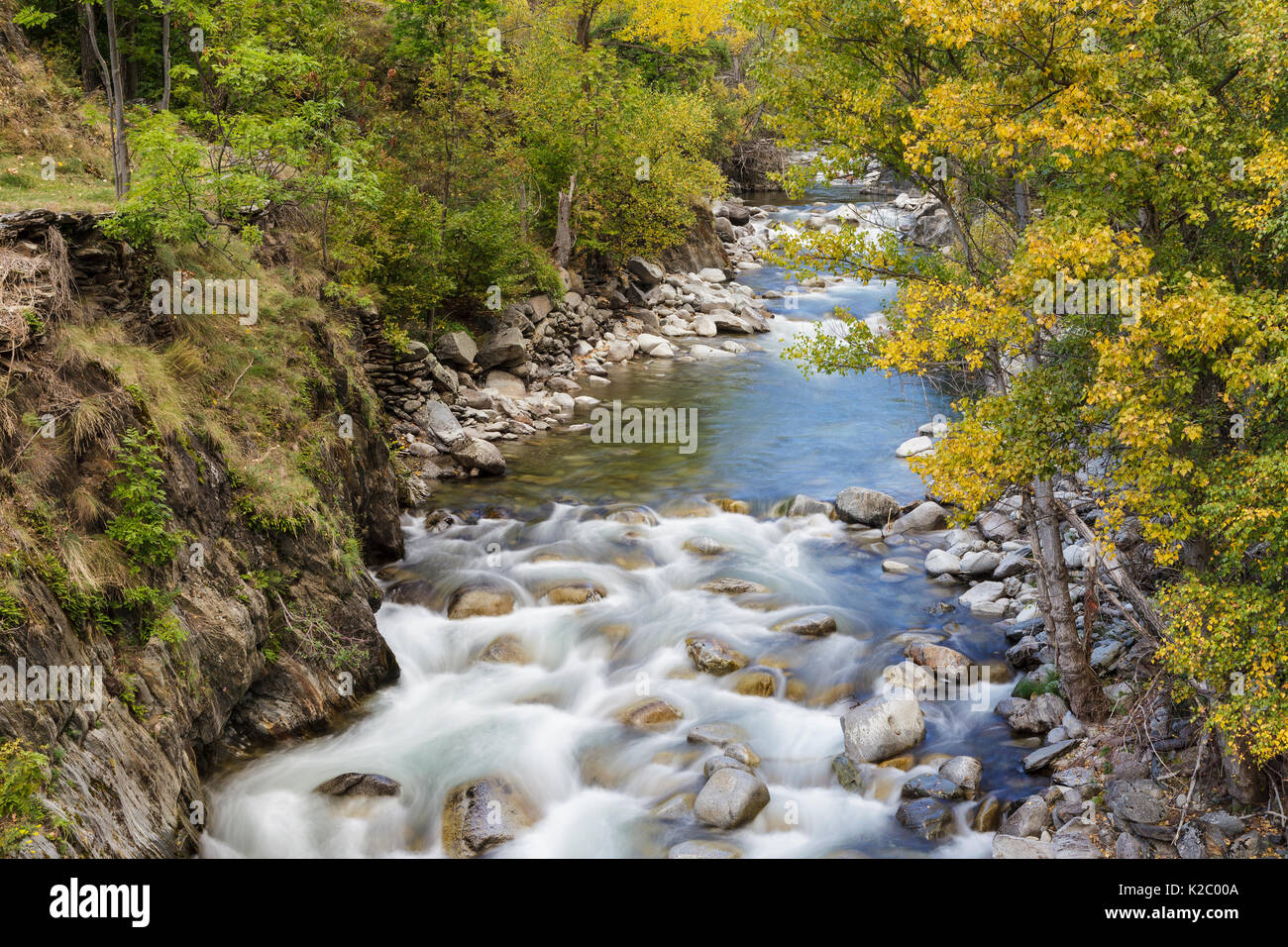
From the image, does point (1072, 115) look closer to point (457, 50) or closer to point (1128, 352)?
point (1128, 352)

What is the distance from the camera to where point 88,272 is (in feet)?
35.8

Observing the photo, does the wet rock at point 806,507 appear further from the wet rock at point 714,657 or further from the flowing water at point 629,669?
the wet rock at point 714,657

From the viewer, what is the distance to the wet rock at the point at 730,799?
1048 centimetres

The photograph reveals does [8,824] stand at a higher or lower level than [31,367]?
lower

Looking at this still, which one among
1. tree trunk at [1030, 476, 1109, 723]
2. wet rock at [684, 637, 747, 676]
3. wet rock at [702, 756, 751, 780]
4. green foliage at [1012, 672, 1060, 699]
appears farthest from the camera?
wet rock at [684, 637, 747, 676]

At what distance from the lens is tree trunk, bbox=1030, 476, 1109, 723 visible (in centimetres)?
1148

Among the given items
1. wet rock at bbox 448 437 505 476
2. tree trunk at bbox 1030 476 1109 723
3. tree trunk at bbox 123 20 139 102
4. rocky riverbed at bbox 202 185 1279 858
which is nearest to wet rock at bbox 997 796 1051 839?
rocky riverbed at bbox 202 185 1279 858

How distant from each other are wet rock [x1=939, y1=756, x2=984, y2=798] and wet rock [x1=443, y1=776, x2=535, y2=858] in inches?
201

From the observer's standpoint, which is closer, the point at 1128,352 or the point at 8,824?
the point at 8,824

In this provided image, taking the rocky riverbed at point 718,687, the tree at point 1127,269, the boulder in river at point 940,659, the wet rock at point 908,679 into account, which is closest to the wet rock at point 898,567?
the rocky riverbed at point 718,687

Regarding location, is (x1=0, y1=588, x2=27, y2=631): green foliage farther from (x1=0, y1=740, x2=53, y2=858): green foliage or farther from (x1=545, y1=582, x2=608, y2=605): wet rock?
(x1=545, y1=582, x2=608, y2=605): wet rock

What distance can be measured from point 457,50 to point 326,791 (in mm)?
19908

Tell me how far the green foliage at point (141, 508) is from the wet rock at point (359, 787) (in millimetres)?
3182

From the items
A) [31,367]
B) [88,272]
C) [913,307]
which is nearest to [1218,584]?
[913,307]
